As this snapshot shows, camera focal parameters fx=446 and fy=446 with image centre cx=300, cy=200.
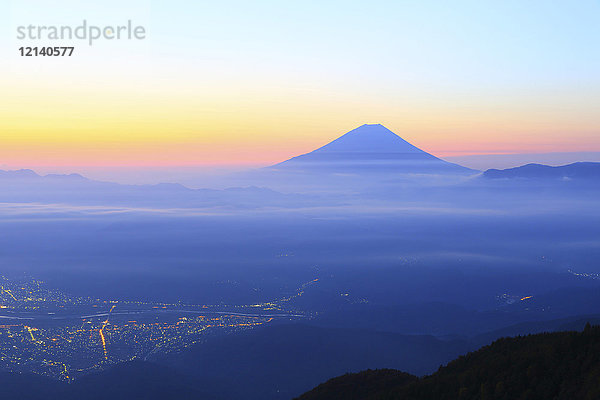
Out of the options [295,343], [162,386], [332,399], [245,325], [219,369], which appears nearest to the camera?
[332,399]

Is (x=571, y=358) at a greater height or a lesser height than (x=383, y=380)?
greater

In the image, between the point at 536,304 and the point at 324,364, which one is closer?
the point at 324,364

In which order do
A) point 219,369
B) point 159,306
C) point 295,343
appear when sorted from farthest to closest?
point 159,306 → point 295,343 → point 219,369

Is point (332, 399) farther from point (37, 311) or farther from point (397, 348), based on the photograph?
point (37, 311)

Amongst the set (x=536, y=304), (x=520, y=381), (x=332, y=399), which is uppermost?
(x=520, y=381)

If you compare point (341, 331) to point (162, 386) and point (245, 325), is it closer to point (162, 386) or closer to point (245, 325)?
point (245, 325)

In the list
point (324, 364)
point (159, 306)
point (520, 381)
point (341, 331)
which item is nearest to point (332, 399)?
point (520, 381)
